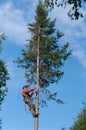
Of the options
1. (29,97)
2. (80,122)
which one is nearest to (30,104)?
(29,97)

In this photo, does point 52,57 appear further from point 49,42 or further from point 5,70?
point 5,70

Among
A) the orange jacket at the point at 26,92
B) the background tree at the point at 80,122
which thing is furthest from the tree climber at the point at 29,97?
the background tree at the point at 80,122

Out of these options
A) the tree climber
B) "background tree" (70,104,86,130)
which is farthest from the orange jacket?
"background tree" (70,104,86,130)

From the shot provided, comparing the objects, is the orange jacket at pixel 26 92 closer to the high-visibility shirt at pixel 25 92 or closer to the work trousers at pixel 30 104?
the high-visibility shirt at pixel 25 92

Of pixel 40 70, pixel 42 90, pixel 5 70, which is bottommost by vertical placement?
pixel 42 90

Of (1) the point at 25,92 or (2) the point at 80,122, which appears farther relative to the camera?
(2) the point at 80,122

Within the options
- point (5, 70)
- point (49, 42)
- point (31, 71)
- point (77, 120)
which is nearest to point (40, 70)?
point (31, 71)

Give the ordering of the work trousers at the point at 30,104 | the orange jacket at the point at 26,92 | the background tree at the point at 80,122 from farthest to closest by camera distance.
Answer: the background tree at the point at 80,122, the work trousers at the point at 30,104, the orange jacket at the point at 26,92

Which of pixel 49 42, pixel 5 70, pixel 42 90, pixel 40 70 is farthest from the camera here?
pixel 5 70

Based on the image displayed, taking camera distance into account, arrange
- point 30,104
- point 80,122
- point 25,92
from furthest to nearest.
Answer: point 80,122, point 30,104, point 25,92

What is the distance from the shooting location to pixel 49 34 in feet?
130

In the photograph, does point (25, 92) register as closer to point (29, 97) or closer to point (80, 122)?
point (29, 97)

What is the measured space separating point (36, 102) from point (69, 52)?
1134 cm

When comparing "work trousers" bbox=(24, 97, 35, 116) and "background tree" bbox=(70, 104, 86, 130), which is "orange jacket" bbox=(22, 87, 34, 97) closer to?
"work trousers" bbox=(24, 97, 35, 116)
